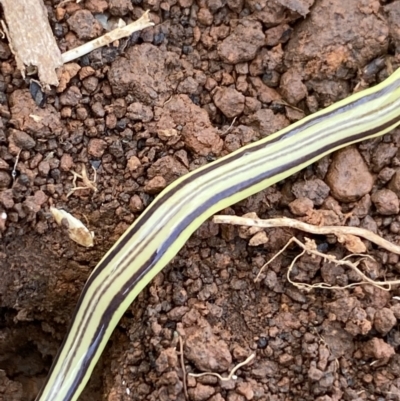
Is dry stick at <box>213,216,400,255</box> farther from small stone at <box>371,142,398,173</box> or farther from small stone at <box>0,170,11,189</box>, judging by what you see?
small stone at <box>0,170,11,189</box>

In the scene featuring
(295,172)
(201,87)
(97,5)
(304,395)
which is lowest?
(304,395)

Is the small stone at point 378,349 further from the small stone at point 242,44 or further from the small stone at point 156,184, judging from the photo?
the small stone at point 242,44

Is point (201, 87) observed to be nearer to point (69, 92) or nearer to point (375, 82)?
point (69, 92)

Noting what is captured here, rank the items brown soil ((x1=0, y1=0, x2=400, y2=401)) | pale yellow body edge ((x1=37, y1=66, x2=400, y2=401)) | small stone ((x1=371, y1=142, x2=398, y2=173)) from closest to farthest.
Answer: pale yellow body edge ((x1=37, y1=66, x2=400, y2=401)) → brown soil ((x1=0, y1=0, x2=400, y2=401)) → small stone ((x1=371, y1=142, x2=398, y2=173))

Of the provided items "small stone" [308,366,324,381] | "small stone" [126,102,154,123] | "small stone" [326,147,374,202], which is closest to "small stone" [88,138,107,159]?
"small stone" [126,102,154,123]

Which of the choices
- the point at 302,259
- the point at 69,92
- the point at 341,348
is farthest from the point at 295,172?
the point at 69,92

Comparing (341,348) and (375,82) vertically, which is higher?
(375,82)
